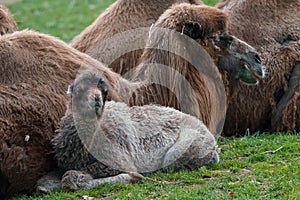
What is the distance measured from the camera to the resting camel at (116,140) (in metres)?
6.55

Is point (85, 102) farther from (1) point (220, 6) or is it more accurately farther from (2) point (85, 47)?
(1) point (220, 6)

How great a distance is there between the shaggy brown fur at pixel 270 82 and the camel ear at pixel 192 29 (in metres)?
1.03

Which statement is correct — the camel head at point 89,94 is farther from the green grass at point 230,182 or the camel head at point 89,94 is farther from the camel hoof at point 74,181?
the green grass at point 230,182

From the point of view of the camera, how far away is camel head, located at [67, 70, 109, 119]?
642cm

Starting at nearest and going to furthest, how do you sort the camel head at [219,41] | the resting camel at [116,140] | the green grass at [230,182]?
the green grass at [230,182]
the resting camel at [116,140]
the camel head at [219,41]

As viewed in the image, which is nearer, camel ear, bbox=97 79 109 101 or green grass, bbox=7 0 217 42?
camel ear, bbox=97 79 109 101

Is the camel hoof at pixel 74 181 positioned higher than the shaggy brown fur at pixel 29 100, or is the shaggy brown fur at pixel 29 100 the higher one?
the shaggy brown fur at pixel 29 100

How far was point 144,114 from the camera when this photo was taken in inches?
283

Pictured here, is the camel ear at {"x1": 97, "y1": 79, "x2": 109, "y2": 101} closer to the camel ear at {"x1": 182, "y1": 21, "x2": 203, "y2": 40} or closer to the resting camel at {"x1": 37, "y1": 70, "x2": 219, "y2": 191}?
the resting camel at {"x1": 37, "y1": 70, "x2": 219, "y2": 191}

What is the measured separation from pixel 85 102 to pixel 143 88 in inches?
56.6

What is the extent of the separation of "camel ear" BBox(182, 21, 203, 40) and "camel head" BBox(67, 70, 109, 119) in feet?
5.17

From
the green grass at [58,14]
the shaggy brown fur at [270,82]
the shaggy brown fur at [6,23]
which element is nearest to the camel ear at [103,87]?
the shaggy brown fur at [270,82]

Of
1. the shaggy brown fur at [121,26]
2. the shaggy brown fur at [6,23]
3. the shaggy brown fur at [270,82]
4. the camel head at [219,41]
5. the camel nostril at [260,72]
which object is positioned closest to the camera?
the camel head at [219,41]

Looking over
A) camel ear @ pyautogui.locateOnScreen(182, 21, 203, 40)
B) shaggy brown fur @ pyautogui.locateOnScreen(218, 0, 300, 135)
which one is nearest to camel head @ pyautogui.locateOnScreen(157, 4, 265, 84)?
camel ear @ pyautogui.locateOnScreen(182, 21, 203, 40)
